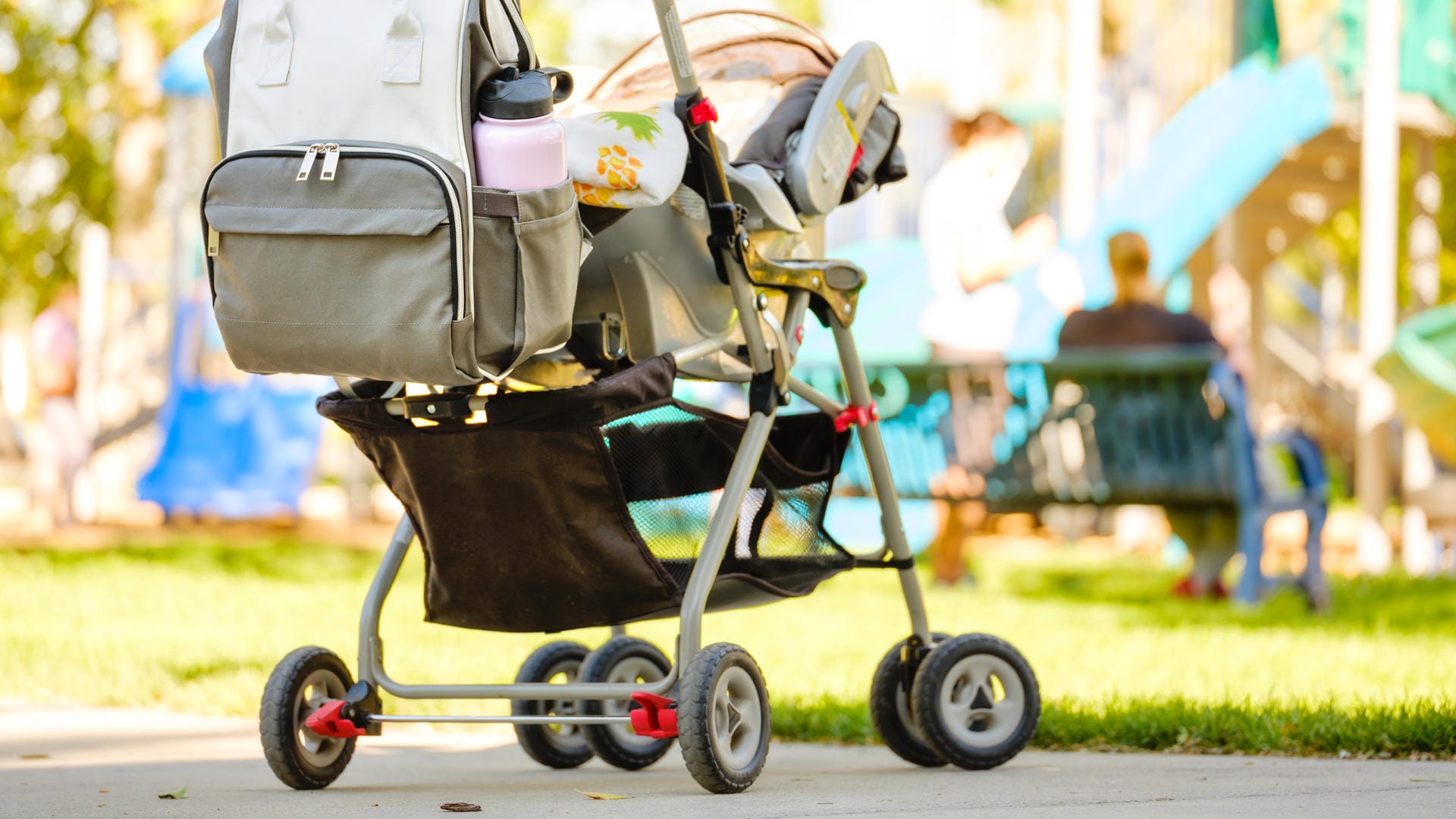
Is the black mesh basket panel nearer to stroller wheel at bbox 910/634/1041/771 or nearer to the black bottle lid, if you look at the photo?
stroller wheel at bbox 910/634/1041/771

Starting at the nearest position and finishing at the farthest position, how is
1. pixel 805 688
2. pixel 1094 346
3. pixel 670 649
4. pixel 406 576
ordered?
pixel 805 688
pixel 670 649
pixel 1094 346
pixel 406 576

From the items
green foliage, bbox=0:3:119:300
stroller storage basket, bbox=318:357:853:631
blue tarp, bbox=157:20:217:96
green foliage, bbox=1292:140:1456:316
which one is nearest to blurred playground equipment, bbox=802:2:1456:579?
blue tarp, bbox=157:20:217:96

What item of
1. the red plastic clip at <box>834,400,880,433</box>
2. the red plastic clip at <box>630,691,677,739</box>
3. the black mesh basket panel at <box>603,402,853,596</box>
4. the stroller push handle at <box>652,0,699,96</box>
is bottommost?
the red plastic clip at <box>630,691,677,739</box>

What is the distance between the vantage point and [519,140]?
2.93m

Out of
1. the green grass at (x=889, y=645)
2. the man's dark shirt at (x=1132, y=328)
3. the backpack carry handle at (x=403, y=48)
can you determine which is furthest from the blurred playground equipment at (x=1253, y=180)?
the backpack carry handle at (x=403, y=48)

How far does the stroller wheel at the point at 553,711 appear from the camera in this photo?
391 cm

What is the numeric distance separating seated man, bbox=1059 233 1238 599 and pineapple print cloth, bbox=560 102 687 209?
4.91 meters

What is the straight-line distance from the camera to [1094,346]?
804 cm

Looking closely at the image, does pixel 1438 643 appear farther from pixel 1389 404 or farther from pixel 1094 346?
pixel 1389 404

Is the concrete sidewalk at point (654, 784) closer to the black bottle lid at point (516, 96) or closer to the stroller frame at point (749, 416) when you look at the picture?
the stroller frame at point (749, 416)

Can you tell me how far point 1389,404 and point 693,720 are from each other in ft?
24.5

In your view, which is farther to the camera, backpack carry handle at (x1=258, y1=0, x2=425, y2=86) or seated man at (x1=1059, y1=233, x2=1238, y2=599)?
seated man at (x1=1059, y1=233, x2=1238, y2=599)

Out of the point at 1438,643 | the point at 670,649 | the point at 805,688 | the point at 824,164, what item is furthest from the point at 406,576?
the point at 824,164

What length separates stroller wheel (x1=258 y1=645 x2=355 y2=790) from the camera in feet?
11.0
